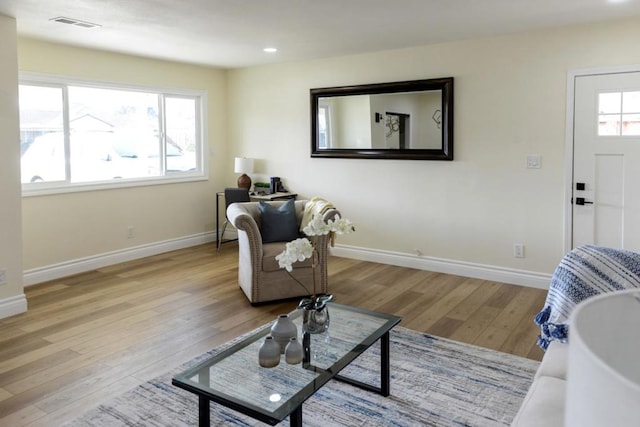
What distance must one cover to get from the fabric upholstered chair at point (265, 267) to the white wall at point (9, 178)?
5.64 feet

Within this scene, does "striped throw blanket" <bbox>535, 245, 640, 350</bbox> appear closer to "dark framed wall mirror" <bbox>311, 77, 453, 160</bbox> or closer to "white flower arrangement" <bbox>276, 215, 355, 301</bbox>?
"white flower arrangement" <bbox>276, 215, 355, 301</bbox>

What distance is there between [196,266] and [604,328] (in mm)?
5389

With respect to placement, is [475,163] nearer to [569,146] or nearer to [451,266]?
[569,146]

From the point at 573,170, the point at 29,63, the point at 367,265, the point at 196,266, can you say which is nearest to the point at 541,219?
the point at 573,170

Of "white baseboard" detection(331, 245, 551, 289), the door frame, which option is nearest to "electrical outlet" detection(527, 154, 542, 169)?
the door frame

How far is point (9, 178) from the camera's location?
12.8 ft

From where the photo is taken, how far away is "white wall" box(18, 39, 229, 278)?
4914 mm

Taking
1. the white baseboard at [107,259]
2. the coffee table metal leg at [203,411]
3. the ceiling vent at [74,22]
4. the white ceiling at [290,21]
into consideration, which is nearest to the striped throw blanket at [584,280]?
the coffee table metal leg at [203,411]

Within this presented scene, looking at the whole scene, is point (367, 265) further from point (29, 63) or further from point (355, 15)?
point (29, 63)

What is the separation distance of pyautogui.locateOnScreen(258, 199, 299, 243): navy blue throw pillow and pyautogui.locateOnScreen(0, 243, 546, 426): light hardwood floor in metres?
0.61

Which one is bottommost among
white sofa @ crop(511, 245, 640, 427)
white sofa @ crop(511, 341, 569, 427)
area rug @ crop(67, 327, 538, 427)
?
area rug @ crop(67, 327, 538, 427)

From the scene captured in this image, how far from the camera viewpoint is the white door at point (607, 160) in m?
4.17

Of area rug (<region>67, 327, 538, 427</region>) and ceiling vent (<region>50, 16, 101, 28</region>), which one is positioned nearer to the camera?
area rug (<region>67, 327, 538, 427</region>)

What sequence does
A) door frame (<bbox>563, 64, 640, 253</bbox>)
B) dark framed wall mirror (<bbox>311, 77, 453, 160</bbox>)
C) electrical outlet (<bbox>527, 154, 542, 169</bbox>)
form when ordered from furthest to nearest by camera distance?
dark framed wall mirror (<bbox>311, 77, 453, 160</bbox>)
electrical outlet (<bbox>527, 154, 542, 169</bbox>)
door frame (<bbox>563, 64, 640, 253</bbox>)
